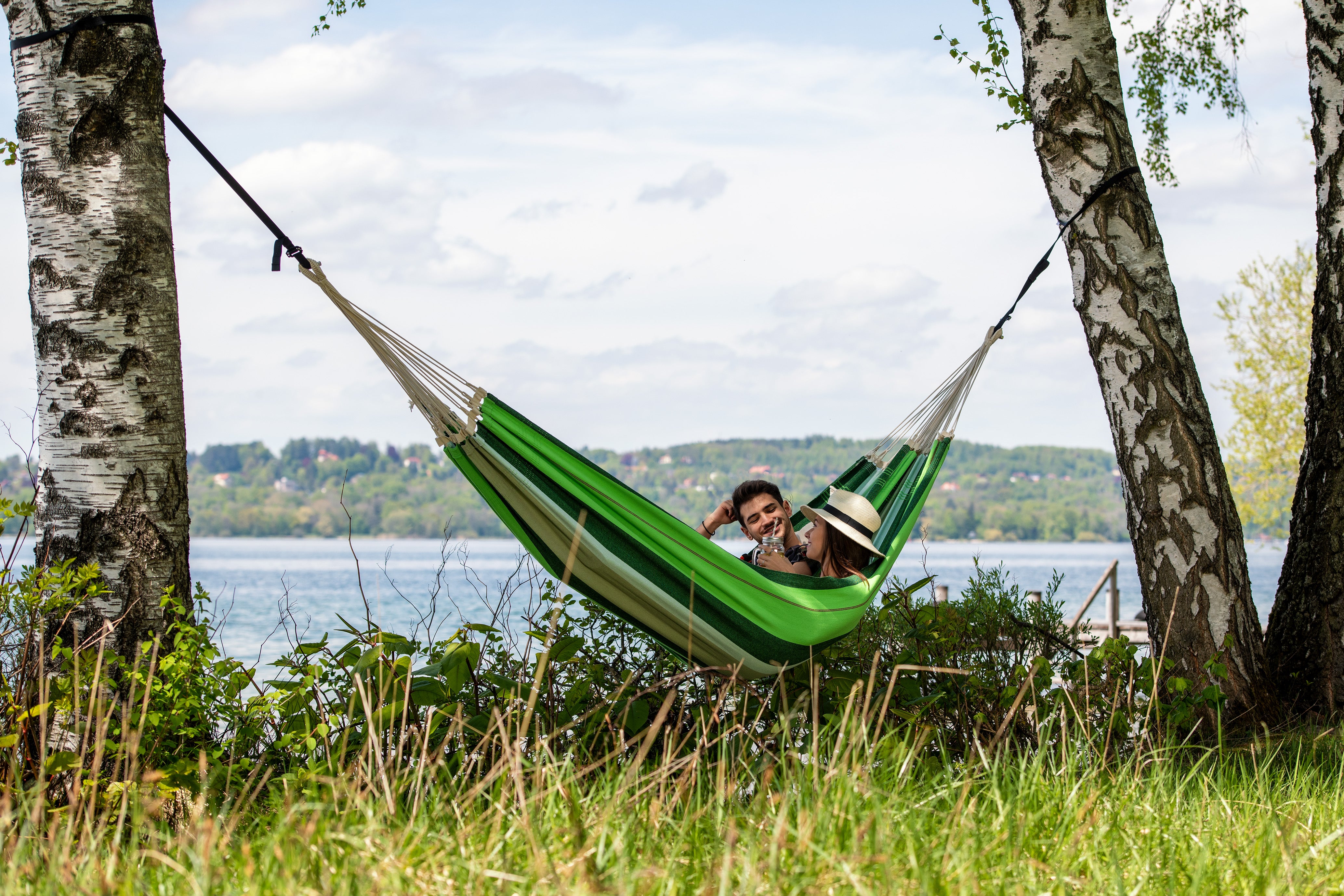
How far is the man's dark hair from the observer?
302cm

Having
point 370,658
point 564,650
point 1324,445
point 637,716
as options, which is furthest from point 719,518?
point 1324,445

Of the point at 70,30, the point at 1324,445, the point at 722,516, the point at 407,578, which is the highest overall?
the point at 70,30

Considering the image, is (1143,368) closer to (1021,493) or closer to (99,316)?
(99,316)

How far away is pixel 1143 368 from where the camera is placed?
302 centimetres

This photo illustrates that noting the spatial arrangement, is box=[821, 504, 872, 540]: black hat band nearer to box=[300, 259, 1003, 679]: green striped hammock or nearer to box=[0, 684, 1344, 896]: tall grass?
box=[300, 259, 1003, 679]: green striped hammock

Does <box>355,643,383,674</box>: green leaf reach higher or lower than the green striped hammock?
lower

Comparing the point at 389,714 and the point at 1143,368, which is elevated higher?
the point at 1143,368

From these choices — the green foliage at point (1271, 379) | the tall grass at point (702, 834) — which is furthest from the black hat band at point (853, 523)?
the green foliage at point (1271, 379)

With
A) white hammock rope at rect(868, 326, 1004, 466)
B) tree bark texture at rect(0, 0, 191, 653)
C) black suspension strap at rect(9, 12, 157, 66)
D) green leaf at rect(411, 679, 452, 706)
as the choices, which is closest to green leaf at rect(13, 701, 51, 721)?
tree bark texture at rect(0, 0, 191, 653)

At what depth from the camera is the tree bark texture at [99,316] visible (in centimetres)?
225

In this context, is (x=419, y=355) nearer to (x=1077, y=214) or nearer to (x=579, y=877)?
(x=579, y=877)

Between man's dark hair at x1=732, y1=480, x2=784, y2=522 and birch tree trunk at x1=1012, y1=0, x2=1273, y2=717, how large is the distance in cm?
92

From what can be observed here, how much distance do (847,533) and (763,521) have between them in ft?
0.98

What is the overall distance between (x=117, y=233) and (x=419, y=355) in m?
0.64
